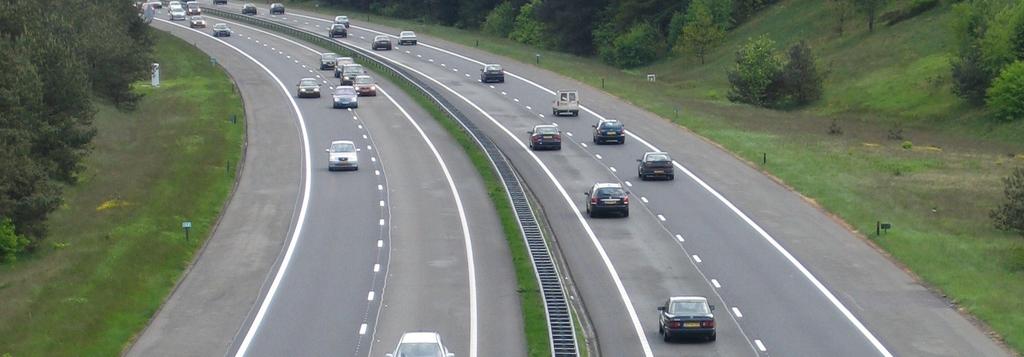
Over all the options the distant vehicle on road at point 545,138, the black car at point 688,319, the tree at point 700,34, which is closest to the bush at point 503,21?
the tree at point 700,34

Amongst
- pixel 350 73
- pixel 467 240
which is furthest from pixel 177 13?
pixel 467 240

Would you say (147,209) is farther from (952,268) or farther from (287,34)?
(287,34)

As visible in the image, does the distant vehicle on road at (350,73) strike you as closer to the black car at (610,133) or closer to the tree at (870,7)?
the black car at (610,133)

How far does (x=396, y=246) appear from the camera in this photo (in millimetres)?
54438

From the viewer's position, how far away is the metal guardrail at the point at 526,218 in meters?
40.6

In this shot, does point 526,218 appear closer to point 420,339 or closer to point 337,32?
point 420,339

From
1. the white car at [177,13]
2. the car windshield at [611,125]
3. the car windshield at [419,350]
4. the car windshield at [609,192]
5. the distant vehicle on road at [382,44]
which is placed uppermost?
the white car at [177,13]

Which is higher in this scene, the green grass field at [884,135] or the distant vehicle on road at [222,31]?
the distant vehicle on road at [222,31]

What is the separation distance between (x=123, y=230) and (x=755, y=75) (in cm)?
5710

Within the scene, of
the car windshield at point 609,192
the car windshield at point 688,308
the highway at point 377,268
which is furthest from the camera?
the car windshield at point 609,192

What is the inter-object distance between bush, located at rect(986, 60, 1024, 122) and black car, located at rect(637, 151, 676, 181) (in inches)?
1106

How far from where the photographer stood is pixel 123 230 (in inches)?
2263

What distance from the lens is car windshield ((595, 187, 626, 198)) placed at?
59.5 meters

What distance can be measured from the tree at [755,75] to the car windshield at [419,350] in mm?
72068
